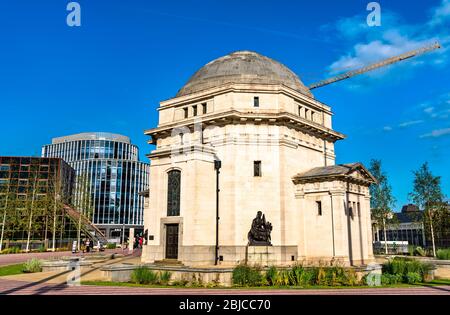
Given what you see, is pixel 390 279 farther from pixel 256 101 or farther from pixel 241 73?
pixel 241 73

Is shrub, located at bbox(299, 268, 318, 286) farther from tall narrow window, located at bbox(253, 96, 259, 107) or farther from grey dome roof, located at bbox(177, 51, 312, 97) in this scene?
grey dome roof, located at bbox(177, 51, 312, 97)

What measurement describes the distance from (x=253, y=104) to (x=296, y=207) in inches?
392

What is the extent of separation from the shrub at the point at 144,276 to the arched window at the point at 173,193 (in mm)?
9074

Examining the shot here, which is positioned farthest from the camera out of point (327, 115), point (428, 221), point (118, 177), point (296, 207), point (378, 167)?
point (118, 177)

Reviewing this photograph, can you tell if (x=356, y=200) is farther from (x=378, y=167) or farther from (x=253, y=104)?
(x=378, y=167)

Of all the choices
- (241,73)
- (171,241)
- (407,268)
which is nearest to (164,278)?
(171,241)

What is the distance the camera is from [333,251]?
1320 inches

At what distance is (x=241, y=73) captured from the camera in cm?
3950

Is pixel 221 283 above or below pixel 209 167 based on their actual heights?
below

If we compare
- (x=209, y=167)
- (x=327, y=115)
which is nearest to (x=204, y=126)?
(x=209, y=167)

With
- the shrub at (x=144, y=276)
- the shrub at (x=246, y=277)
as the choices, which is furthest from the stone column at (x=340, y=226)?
the shrub at (x=144, y=276)

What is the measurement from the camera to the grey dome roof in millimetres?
38938

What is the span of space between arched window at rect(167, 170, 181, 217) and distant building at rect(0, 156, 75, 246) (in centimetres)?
3683

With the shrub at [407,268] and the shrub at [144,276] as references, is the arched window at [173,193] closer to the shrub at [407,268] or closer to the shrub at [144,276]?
the shrub at [144,276]
